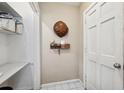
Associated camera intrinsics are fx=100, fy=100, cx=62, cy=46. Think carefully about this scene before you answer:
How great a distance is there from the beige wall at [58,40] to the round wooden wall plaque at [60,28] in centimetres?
10

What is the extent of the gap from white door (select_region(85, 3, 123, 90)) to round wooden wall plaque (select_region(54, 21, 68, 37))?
819 mm

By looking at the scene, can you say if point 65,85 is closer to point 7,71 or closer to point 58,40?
point 58,40

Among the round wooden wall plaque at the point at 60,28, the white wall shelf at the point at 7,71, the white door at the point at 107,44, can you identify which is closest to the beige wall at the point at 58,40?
the round wooden wall plaque at the point at 60,28

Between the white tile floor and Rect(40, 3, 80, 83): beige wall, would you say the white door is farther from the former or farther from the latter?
Rect(40, 3, 80, 83): beige wall

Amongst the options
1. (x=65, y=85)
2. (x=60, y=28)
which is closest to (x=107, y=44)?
(x=60, y=28)

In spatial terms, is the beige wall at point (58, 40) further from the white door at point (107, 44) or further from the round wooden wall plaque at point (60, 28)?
the white door at point (107, 44)

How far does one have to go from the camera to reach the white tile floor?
249 cm

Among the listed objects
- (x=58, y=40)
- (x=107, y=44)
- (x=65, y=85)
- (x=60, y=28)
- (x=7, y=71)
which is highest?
(x=60, y=28)

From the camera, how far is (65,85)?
8.70 ft

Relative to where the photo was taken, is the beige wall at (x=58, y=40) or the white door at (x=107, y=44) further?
the beige wall at (x=58, y=40)

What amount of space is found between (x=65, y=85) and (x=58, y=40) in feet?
4.00

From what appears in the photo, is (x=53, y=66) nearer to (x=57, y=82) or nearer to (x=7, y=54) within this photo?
(x=57, y=82)

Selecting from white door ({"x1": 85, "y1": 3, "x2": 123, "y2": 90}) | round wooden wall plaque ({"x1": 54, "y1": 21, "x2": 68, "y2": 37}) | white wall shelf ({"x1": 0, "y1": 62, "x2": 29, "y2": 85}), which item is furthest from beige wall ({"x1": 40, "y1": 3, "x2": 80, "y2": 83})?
white wall shelf ({"x1": 0, "y1": 62, "x2": 29, "y2": 85})

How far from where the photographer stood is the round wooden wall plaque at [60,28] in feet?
8.79
